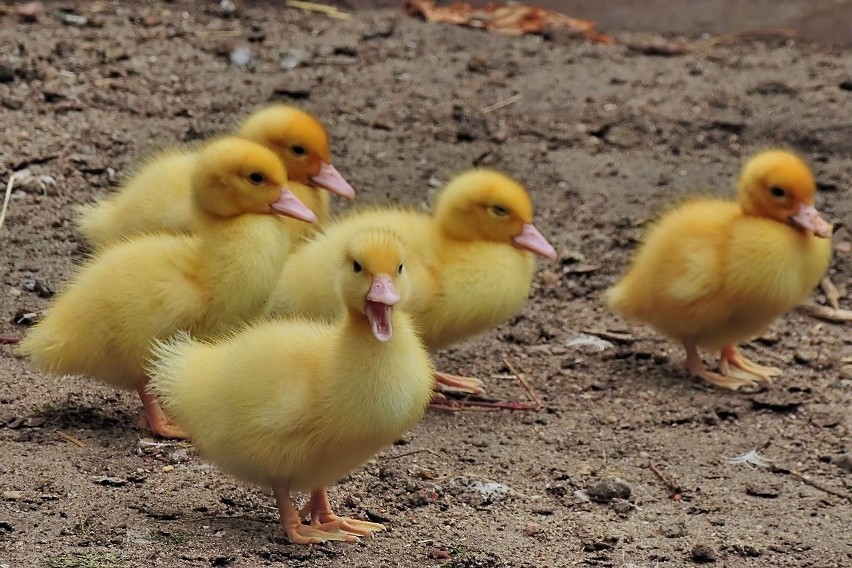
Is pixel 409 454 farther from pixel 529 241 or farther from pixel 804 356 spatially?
pixel 804 356

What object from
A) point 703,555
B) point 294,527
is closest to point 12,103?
point 294,527

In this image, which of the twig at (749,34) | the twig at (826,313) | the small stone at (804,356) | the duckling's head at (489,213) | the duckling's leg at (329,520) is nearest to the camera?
the duckling's leg at (329,520)

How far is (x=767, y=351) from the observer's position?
6215mm

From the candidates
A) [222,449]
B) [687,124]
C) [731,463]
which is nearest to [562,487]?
[731,463]

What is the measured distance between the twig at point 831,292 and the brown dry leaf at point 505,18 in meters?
2.95

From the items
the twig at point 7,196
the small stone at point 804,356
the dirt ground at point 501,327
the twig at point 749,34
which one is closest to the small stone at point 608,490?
the dirt ground at point 501,327

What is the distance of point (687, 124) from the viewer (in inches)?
314

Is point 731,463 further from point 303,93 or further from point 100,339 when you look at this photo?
point 303,93

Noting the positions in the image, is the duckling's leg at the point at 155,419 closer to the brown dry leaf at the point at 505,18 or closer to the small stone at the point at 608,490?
the small stone at the point at 608,490

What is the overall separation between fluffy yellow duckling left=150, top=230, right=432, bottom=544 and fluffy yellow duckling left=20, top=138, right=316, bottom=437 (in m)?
0.54

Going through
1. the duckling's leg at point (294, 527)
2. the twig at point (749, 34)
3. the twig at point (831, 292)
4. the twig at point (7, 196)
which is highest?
the twig at point (749, 34)

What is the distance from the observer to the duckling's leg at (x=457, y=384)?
5.54 m

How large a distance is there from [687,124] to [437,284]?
3267mm

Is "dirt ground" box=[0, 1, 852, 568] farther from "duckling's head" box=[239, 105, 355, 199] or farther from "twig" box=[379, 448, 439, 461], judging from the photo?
"duckling's head" box=[239, 105, 355, 199]
